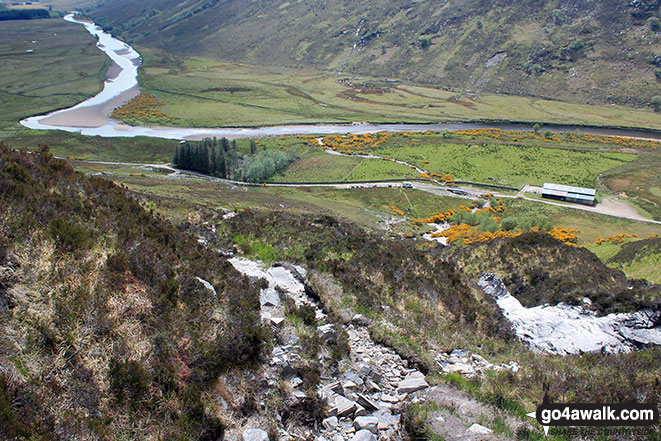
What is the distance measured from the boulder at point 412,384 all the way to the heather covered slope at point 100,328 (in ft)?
13.1

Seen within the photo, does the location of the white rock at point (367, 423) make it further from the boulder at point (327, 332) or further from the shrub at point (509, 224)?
the shrub at point (509, 224)

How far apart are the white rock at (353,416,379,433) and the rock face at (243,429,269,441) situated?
6.95ft

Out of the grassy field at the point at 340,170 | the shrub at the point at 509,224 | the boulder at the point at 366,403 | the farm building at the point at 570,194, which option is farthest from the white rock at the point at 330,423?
the farm building at the point at 570,194

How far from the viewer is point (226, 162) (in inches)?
3548

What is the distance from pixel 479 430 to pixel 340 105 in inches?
6195

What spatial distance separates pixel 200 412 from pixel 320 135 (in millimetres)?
120095

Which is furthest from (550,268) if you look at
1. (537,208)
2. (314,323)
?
(537,208)

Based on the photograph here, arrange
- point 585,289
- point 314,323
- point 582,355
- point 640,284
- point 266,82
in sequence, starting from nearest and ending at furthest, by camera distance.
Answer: point 314,323, point 582,355, point 585,289, point 640,284, point 266,82

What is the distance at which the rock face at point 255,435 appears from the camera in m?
8.28

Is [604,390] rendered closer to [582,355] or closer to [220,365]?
[582,355]

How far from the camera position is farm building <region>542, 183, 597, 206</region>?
71.8m

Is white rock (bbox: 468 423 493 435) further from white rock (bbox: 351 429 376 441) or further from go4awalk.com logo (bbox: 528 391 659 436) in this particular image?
white rock (bbox: 351 429 376 441)

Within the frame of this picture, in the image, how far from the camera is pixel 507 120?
13712 cm

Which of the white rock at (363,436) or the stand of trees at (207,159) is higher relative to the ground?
the white rock at (363,436)
